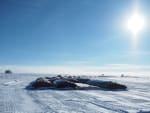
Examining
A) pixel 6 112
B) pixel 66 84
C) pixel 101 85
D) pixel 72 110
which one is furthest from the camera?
pixel 101 85

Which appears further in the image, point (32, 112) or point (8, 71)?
point (8, 71)

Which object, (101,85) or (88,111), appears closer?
(88,111)

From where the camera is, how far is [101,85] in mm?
29891

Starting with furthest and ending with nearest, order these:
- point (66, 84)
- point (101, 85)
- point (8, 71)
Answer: point (8, 71) < point (101, 85) < point (66, 84)

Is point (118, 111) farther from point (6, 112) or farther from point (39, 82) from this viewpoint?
point (39, 82)

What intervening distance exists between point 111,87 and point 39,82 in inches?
354

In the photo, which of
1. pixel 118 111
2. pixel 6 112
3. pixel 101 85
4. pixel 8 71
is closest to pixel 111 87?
pixel 101 85

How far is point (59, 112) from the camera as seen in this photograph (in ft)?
33.6

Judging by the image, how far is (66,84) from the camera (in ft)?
91.0

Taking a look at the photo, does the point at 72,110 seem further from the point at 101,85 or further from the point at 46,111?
the point at 101,85

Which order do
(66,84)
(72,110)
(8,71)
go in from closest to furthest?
(72,110)
(66,84)
(8,71)

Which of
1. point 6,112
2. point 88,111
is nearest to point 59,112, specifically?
point 88,111

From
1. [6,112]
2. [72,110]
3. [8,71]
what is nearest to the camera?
[6,112]

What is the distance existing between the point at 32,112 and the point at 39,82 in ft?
58.7
